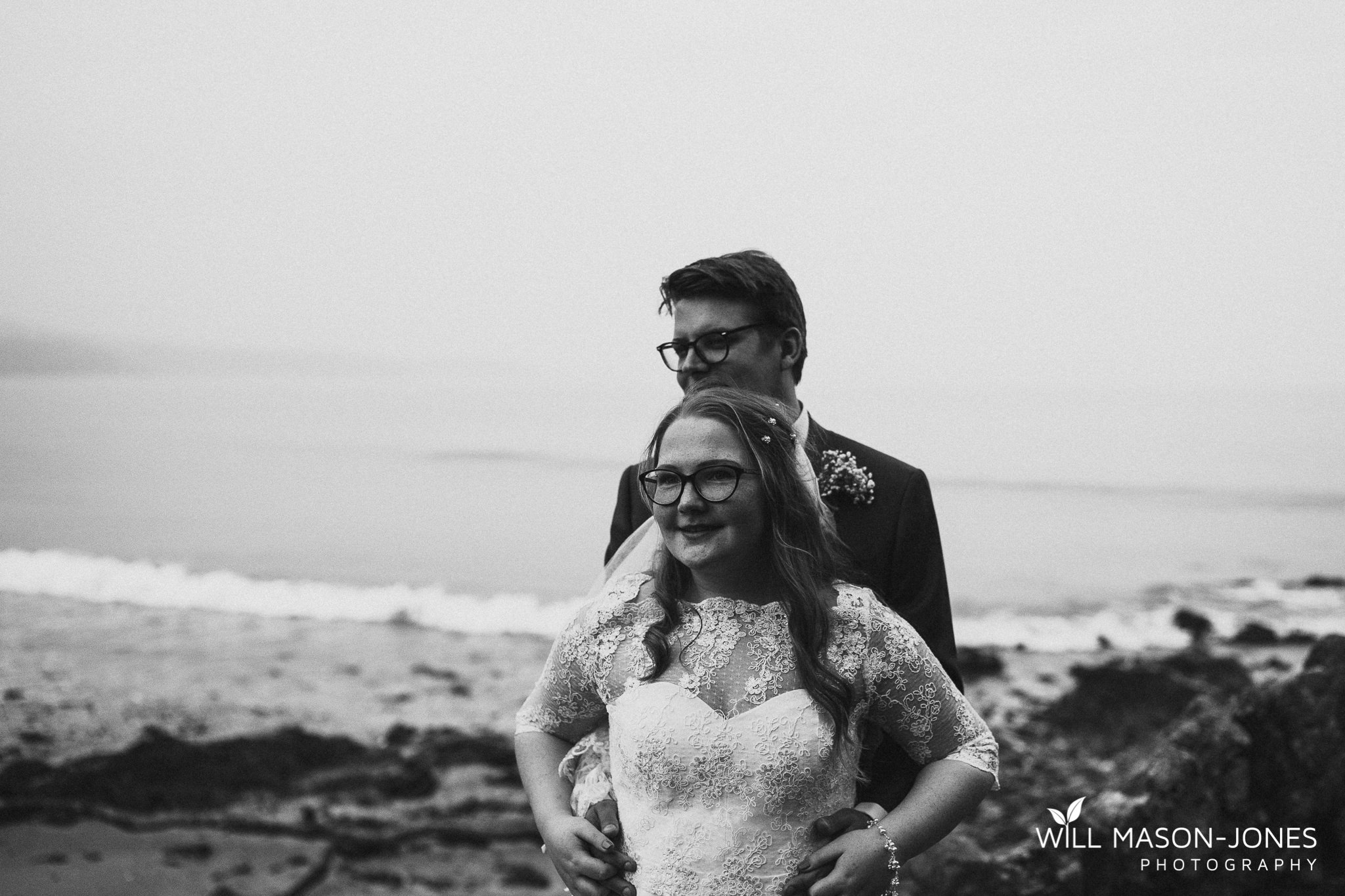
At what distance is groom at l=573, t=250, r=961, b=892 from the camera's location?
252 cm

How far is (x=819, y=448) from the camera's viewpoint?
276cm

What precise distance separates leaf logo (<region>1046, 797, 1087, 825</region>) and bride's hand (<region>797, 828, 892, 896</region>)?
2398 millimetres

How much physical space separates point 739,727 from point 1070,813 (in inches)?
106

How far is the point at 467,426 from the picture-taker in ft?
89.4

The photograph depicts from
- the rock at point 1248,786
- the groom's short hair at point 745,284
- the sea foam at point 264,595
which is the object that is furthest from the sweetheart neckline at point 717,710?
the sea foam at point 264,595

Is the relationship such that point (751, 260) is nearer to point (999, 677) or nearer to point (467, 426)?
point (999, 677)

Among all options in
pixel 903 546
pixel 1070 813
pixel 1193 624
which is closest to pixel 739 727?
pixel 903 546

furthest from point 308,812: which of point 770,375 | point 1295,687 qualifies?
point 1295,687

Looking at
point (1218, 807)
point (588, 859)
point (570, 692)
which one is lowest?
point (1218, 807)

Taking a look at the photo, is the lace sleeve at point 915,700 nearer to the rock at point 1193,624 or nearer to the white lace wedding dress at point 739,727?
the white lace wedding dress at point 739,727

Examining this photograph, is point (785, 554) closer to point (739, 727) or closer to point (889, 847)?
point (739, 727)

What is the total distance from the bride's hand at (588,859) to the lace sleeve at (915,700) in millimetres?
615

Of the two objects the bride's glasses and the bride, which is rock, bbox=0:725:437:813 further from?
the bride's glasses

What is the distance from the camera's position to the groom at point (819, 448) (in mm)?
2523
